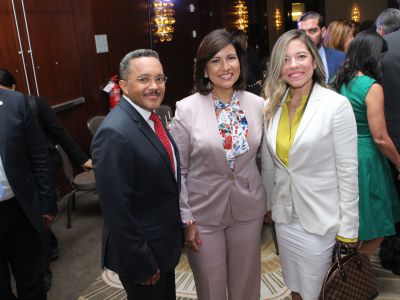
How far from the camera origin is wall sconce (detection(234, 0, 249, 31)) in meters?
12.8

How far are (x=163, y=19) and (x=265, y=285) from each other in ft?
20.5

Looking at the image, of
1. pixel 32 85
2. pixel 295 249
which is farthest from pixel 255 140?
pixel 32 85

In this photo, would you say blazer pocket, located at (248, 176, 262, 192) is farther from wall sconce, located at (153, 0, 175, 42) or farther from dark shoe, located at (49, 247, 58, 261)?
wall sconce, located at (153, 0, 175, 42)

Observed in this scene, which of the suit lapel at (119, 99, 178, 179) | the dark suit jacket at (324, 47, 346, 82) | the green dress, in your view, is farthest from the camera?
the dark suit jacket at (324, 47, 346, 82)

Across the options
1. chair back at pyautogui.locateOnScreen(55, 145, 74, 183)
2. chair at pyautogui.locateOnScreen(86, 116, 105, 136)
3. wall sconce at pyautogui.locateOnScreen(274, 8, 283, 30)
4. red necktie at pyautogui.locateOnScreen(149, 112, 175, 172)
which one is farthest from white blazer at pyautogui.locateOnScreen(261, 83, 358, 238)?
wall sconce at pyautogui.locateOnScreen(274, 8, 283, 30)

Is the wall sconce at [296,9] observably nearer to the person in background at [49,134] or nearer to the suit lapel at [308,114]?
the person in background at [49,134]

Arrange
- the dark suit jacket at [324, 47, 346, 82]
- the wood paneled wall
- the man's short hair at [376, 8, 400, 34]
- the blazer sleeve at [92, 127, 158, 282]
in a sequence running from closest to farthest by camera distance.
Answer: the blazer sleeve at [92, 127, 158, 282] < the man's short hair at [376, 8, 400, 34] < the dark suit jacket at [324, 47, 346, 82] < the wood paneled wall

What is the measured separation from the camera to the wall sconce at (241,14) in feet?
42.1

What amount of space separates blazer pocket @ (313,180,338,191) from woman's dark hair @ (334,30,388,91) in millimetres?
850

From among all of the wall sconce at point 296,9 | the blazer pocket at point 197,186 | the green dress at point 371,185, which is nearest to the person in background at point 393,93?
the green dress at point 371,185

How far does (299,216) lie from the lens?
1.95 metres

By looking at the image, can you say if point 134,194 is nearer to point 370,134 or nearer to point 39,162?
point 39,162

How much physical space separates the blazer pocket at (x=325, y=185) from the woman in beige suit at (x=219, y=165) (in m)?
0.32

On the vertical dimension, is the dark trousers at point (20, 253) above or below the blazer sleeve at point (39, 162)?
below
